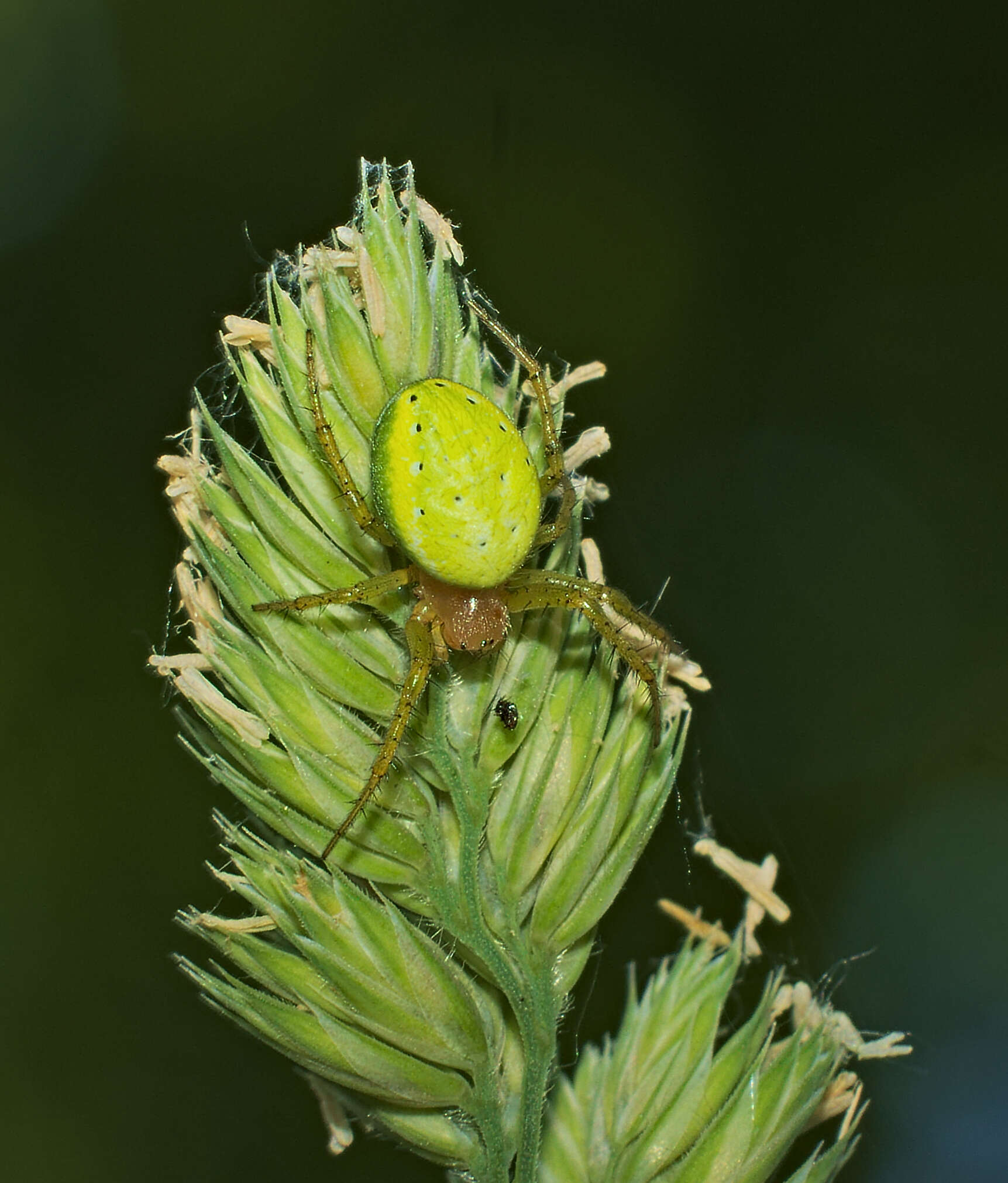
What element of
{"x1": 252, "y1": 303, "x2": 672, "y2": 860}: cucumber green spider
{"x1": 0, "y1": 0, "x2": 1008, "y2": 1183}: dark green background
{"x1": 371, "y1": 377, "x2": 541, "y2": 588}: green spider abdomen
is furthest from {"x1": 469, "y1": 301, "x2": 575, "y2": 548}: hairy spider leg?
{"x1": 0, "y1": 0, "x2": 1008, "y2": 1183}: dark green background

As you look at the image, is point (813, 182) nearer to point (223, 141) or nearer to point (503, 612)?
point (223, 141)

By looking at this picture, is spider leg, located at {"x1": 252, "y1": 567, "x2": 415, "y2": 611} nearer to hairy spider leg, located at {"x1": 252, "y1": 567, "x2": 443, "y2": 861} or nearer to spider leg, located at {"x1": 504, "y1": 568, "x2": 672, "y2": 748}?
hairy spider leg, located at {"x1": 252, "y1": 567, "x2": 443, "y2": 861}

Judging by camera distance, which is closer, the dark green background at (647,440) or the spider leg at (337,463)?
the spider leg at (337,463)

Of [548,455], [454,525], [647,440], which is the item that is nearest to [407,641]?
[454,525]

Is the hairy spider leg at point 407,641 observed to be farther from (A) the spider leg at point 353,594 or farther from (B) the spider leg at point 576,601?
(B) the spider leg at point 576,601

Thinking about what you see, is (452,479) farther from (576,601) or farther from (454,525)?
(576,601)

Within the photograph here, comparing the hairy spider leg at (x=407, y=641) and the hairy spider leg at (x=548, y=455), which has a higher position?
the hairy spider leg at (x=548, y=455)

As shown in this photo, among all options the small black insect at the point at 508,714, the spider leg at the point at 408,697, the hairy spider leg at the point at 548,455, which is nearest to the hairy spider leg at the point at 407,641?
the spider leg at the point at 408,697
